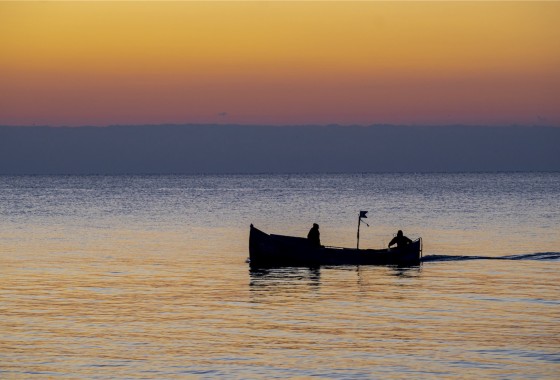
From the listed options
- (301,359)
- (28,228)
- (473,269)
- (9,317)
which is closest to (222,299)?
(9,317)

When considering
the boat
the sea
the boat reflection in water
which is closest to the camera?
the sea

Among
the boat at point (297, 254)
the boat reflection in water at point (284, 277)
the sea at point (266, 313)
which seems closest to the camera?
the sea at point (266, 313)

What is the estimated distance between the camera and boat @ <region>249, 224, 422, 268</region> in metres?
38.7

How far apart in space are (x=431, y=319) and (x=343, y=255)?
542 inches

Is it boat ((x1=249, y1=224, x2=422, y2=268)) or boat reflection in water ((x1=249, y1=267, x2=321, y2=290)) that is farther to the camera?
boat ((x1=249, y1=224, x2=422, y2=268))

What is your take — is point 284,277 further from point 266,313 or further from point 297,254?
point 266,313

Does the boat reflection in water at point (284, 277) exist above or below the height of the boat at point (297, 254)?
below

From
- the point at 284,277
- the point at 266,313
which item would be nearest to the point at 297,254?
the point at 284,277

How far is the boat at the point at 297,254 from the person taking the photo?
3872cm

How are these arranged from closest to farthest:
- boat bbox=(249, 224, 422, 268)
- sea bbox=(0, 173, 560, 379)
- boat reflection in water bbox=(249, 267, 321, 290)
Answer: sea bbox=(0, 173, 560, 379) < boat reflection in water bbox=(249, 267, 321, 290) < boat bbox=(249, 224, 422, 268)

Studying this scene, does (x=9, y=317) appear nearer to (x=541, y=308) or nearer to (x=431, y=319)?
(x=431, y=319)

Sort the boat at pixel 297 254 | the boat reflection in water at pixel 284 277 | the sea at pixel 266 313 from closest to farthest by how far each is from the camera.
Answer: the sea at pixel 266 313, the boat reflection in water at pixel 284 277, the boat at pixel 297 254

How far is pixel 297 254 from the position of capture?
38.9m

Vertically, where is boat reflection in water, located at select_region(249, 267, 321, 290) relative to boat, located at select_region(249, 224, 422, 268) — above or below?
below
